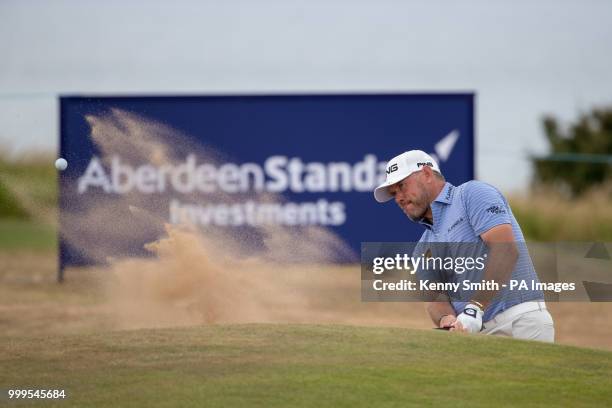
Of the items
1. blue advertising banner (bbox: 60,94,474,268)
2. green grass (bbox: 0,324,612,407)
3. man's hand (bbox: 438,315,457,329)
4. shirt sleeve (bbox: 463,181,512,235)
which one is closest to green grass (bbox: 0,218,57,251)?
blue advertising banner (bbox: 60,94,474,268)

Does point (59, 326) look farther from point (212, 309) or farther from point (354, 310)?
point (354, 310)

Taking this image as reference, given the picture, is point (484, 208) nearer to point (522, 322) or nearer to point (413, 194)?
point (413, 194)

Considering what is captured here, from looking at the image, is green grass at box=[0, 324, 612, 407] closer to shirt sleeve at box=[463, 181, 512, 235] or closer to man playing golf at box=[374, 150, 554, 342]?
man playing golf at box=[374, 150, 554, 342]

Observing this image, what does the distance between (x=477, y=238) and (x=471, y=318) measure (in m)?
0.55

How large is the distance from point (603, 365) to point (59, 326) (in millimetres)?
6454

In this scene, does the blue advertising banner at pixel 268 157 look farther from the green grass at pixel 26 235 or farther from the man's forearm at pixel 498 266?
the green grass at pixel 26 235

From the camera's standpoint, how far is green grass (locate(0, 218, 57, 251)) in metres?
21.7

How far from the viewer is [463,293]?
22.0 ft

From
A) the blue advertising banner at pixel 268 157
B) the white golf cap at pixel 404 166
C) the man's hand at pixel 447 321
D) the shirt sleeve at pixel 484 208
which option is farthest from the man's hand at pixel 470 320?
the blue advertising banner at pixel 268 157

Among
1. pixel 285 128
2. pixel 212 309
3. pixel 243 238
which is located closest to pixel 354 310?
pixel 243 238

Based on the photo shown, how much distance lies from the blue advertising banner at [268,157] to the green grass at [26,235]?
766 centimetres

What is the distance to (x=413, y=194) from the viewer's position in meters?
6.83

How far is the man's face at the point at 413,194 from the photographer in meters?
6.78

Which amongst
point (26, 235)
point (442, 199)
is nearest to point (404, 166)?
point (442, 199)
